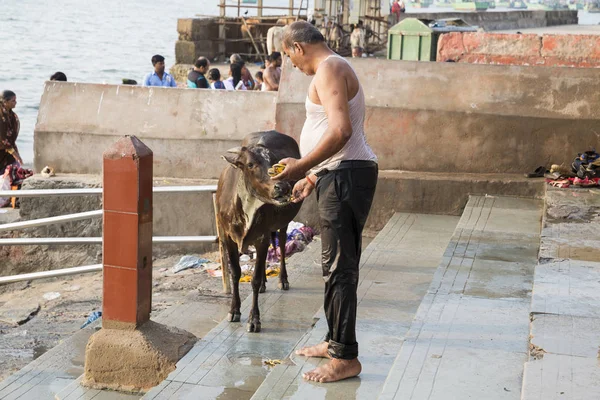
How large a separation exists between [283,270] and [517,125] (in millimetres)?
3871

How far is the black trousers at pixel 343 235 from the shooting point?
5129mm

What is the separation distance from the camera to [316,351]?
5.70m

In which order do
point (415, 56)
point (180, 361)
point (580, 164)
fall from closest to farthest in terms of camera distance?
1. point (180, 361)
2. point (580, 164)
3. point (415, 56)

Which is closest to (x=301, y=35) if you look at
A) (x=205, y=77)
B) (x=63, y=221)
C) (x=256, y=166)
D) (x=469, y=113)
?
(x=256, y=166)

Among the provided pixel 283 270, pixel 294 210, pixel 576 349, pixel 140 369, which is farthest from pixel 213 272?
pixel 576 349

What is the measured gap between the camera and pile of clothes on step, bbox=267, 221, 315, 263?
9.98 meters

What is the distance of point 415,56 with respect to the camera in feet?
59.7

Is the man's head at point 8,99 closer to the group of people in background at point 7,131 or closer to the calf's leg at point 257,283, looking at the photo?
the group of people in background at point 7,131

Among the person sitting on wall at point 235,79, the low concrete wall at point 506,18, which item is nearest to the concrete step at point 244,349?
the person sitting on wall at point 235,79

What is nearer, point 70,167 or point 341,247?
point 341,247

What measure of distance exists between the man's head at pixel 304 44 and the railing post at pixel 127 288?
1453 mm

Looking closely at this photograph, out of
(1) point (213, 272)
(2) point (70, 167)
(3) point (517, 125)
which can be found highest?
(3) point (517, 125)

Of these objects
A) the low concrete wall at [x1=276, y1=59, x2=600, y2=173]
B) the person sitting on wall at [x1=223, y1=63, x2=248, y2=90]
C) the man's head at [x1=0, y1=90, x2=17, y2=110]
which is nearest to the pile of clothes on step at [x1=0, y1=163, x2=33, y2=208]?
the man's head at [x1=0, y1=90, x2=17, y2=110]

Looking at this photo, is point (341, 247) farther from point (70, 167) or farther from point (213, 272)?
point (70, 167)
